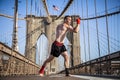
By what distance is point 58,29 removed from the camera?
15.0 ft

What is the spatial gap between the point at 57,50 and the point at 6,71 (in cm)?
Result: 223

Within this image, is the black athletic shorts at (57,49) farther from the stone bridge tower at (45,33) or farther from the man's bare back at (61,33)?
the stone bridge tower at (45,33)

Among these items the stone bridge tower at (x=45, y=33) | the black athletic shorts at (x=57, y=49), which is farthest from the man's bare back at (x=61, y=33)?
the stone bridge tower at (x=45, y=33)

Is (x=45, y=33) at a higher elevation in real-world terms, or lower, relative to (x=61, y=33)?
higher

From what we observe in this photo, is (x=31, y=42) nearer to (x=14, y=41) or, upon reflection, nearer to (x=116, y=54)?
(x=14, y=41)

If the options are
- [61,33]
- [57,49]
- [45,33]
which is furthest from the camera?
[45,33]

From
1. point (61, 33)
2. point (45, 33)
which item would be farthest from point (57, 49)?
point (45, 33)

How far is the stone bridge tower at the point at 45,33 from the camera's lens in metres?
39.6

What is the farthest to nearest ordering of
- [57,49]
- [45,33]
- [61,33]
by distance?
[45,33] < [61,33] < [57,49]

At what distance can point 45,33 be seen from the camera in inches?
1640

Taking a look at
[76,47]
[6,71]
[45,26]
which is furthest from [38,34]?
[6,71]

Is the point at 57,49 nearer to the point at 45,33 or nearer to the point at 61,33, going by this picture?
the point at 61,33

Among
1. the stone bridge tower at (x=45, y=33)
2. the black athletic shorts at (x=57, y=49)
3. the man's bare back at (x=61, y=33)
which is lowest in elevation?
the black athletic shorts at (x=57, y=49)

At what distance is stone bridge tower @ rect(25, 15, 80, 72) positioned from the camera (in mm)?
39622
